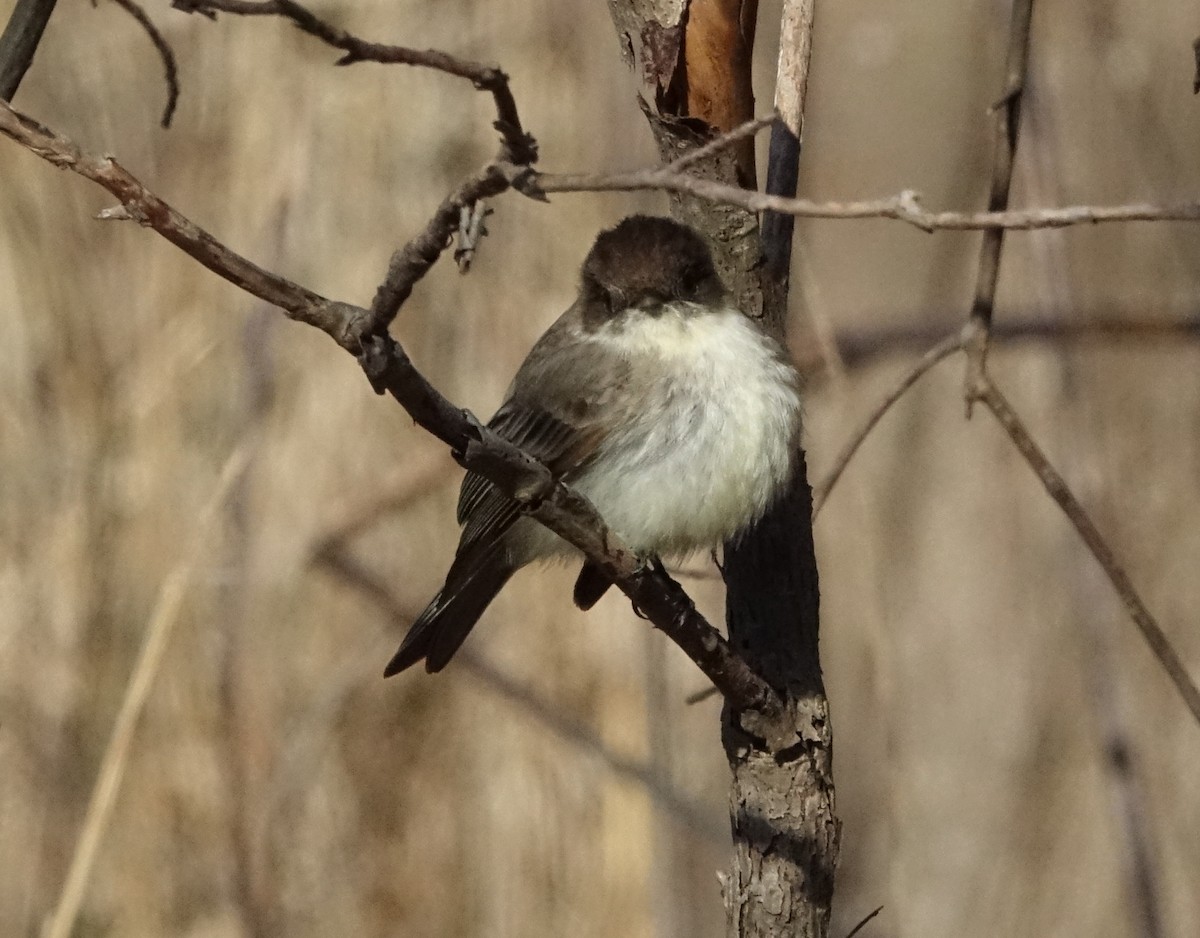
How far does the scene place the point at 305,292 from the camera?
1.24 meters

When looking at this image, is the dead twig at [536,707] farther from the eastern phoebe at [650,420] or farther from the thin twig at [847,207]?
the thin twig at [847,207]

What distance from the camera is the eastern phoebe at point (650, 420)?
2.38 m

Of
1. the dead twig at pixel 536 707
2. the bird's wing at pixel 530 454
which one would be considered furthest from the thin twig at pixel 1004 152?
the dead twig at pixel 536 707

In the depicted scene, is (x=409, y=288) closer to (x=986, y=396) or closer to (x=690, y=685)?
(x=986, y=396)

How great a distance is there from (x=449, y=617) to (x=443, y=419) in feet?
4.38

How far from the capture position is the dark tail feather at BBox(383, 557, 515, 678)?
2613 mm

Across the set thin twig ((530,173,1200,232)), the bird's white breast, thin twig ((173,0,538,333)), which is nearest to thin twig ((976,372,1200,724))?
the bird's white breast

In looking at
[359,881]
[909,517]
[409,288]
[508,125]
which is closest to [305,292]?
[409,288]

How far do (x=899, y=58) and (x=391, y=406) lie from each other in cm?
151

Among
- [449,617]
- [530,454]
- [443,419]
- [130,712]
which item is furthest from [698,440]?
[130,712]

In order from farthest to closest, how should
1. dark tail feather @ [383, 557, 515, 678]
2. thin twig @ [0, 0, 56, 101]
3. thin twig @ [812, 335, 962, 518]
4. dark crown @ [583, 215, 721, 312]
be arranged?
1. dark tail feather @ [383, 557, 515, 678]
2. dark crown @ [583, 215, 721, 312]
3. thin twig @ [812, 335, 962, 518]
4. thin twig @ [0, 0, 56, 101]

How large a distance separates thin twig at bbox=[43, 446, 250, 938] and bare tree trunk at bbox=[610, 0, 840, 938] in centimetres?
171

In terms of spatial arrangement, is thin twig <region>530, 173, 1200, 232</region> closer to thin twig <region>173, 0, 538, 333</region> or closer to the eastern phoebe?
thin twig <region>173, 0, 538, 333</region>

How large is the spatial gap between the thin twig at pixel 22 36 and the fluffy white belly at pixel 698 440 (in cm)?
108
